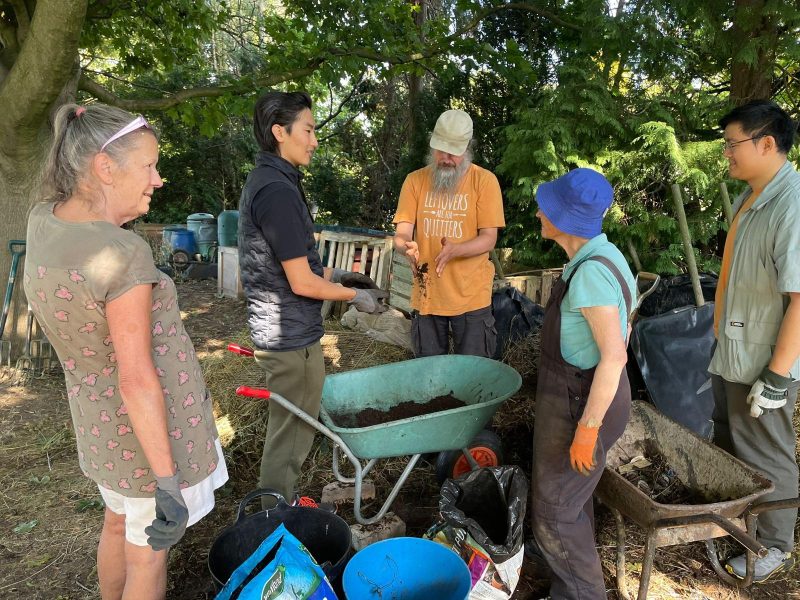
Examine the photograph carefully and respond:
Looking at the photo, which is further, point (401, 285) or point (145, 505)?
point (401, 285)

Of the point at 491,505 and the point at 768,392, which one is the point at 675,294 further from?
the point at 491,505

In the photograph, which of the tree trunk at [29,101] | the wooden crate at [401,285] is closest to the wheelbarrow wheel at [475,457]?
the wooden crate at [401,285]

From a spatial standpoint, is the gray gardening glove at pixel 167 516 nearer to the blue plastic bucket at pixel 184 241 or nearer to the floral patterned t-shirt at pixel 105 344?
the floral patterned t-shirt at pixel 105 344

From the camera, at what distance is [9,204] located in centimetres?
554

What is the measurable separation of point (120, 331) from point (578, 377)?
159 cm

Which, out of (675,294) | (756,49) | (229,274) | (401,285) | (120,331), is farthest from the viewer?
(229,274)

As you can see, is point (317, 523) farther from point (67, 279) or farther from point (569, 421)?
point (67, 279)

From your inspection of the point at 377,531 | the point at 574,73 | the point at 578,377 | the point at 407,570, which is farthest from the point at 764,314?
the point at 574,73

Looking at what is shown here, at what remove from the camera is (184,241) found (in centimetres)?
1130

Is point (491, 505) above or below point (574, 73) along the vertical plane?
below

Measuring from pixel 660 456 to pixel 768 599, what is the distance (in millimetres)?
772

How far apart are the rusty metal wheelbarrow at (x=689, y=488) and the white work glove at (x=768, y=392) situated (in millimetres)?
267

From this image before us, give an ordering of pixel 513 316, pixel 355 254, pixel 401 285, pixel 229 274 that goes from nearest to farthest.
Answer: pixel 513 316 → pixel 401 285 → pixel 355 254 → pixel 229 274

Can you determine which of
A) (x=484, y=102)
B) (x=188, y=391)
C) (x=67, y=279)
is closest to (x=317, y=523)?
(x=188, y=391)
